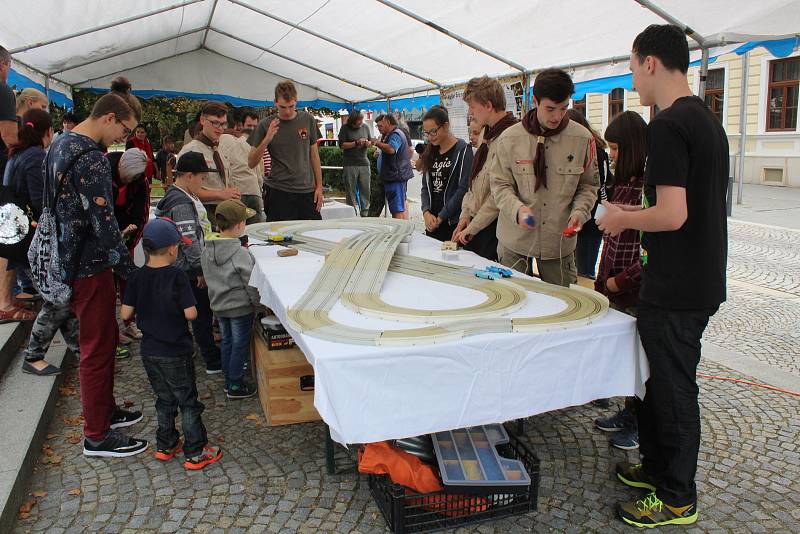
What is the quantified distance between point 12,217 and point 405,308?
9.87 ft


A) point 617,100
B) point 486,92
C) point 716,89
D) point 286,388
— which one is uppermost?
point 617,100

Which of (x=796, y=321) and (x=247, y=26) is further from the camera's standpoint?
(x=247, y=26)

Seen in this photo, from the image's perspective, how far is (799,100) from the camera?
17.0 metres

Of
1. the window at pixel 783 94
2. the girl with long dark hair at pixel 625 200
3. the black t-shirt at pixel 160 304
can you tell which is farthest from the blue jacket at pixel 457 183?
the window at pixel 783 94

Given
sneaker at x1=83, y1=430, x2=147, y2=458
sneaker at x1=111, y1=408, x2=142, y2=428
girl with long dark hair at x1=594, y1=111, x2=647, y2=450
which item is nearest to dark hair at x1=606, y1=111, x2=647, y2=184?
girl with long dark hair at x1=594, y1=111, x2=647, y2=450

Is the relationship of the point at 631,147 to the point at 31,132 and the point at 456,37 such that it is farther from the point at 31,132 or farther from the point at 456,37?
the point at 456,37

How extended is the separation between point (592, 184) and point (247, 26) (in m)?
8.91

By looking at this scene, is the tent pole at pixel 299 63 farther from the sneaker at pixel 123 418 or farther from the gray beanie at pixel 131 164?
the sneaker at pixel 123 418

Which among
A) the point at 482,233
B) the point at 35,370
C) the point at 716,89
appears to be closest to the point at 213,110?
the point at 35,370

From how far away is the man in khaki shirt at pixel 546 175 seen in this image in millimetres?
3285

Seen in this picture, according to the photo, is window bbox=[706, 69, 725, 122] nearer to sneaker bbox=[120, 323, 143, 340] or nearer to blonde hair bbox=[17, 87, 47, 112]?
sneaker bbox=[120, 323, 143, 340]

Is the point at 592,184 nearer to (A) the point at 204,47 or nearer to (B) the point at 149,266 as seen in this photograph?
(B) the point at 149,266

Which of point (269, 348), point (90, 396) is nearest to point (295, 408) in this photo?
Result: point (269, 348)

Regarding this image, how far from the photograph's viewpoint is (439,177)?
4754 mm
